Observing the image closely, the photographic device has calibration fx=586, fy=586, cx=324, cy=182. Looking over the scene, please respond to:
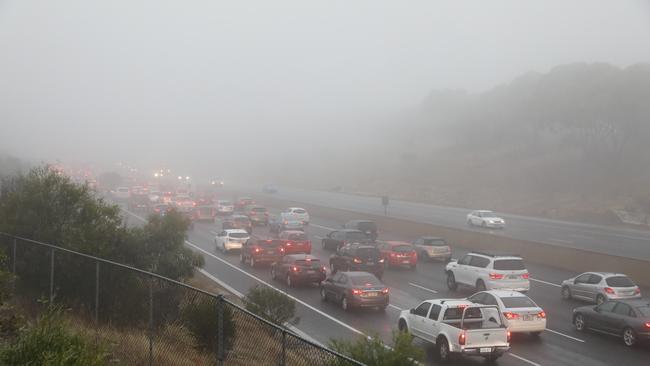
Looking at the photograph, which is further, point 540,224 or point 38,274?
point 540,224

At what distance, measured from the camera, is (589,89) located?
3179 inches

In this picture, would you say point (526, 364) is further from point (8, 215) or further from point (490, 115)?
point (490, 115)

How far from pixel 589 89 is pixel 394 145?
7401 centimetres

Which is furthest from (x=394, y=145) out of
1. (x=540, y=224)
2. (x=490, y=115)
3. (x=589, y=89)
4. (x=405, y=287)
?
(x=405, y=287)

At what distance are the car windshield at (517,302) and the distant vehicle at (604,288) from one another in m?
5.40

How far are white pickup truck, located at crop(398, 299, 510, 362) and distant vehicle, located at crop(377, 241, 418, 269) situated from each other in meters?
14.3

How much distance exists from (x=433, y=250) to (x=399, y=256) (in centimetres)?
375

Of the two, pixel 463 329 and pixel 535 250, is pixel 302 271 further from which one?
pixel 535 250

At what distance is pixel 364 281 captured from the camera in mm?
20500

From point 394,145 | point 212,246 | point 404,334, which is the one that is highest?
point 394,145

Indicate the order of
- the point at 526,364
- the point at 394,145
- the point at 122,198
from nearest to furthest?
the point at 526,364 < the point at 122,198 < the point at 394,145

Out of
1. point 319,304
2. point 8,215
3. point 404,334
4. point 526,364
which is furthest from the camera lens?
point 319,304

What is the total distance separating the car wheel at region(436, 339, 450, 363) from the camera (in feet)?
46.9

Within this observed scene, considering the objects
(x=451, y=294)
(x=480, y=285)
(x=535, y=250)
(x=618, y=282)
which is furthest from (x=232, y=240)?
(x=618, y=282)
